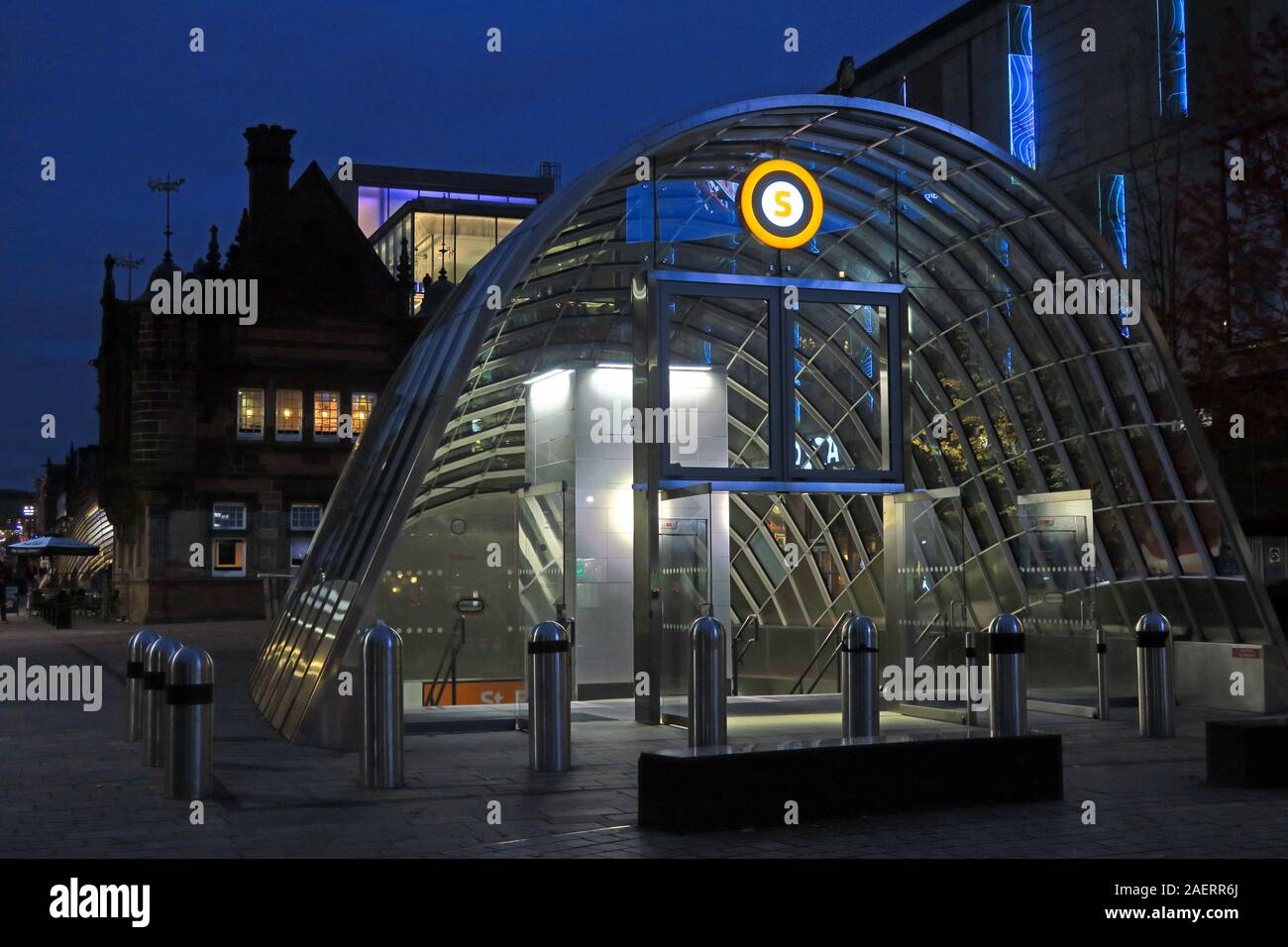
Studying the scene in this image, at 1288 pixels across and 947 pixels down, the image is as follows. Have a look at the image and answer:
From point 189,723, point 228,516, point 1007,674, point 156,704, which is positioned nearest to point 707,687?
point 1007,674

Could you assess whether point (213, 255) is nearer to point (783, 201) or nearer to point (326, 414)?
point (326, 414)

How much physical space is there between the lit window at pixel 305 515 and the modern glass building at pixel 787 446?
2863 centimetres

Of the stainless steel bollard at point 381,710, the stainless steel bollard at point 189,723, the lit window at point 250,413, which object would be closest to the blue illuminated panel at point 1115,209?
the stainless steel bollard at point 381,710

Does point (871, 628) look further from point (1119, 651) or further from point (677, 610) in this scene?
point (1119, 651)

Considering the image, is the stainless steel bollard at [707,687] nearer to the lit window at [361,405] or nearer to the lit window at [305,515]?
the lit window at [305,515]

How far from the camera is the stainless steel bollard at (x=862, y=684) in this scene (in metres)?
13.9

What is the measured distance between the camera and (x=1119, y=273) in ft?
60.5

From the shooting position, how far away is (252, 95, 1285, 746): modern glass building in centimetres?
1656

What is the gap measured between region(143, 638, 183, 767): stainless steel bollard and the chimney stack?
47869mm

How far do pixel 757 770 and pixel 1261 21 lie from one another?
27.6 metres

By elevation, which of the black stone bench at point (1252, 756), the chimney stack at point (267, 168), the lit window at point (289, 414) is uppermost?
the chimney stack at point (267, 168)

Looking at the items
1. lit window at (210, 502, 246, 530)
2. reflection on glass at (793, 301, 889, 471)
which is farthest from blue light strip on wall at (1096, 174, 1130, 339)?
lit window at (210, 502, 246, 530)
